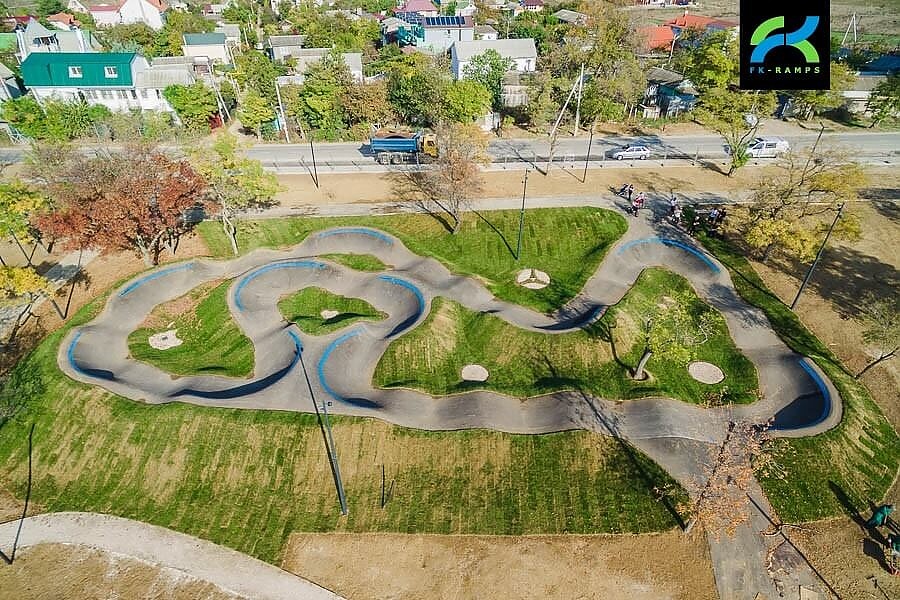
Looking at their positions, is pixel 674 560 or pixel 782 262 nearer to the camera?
pixel 674 560

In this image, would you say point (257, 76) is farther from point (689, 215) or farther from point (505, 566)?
point (505, 566)

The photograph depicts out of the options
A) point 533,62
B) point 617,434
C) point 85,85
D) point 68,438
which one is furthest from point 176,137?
point 617,434

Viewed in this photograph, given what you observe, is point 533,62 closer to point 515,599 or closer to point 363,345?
point 363,345

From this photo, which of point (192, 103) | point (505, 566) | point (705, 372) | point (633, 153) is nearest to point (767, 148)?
point (633, 153)

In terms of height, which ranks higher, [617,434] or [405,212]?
[405,212]

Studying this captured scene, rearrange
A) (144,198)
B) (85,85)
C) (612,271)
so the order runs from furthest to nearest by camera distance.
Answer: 1. (85,85)
2. (612,271)
3. (144,198)

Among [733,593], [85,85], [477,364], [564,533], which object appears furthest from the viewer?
[85,85]

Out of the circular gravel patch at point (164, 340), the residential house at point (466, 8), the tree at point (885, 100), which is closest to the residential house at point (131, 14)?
the residential house at point (466, 8)

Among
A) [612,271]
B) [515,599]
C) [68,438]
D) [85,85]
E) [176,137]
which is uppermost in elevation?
[85,85]
